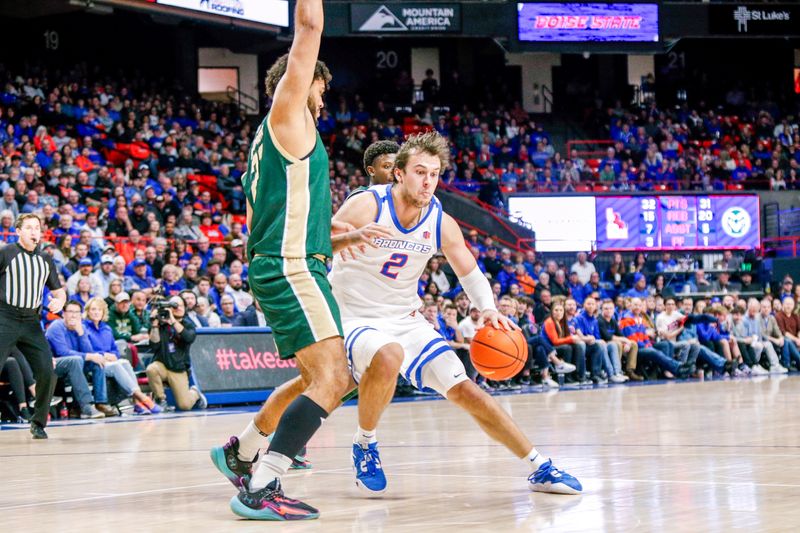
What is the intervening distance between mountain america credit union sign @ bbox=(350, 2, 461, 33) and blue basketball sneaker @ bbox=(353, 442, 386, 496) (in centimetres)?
2531

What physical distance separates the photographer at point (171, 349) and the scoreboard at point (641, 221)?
15797 mm

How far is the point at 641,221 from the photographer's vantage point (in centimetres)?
3003

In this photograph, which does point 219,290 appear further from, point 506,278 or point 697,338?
point 697,338

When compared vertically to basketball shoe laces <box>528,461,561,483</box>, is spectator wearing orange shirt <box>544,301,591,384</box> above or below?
below

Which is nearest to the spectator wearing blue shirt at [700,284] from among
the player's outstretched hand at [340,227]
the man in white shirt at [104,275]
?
the man in white shirt at [104,275]

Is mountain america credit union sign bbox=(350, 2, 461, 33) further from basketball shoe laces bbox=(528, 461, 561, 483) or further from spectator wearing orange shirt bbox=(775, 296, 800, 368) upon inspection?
basketball shoe laces bbox=(528, 461, 561, 483)

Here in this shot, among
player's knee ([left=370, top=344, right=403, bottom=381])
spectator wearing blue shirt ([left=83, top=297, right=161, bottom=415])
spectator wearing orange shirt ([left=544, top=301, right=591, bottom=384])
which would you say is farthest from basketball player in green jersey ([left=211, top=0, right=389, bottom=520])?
spectator wearing orange shirt ([left=544, top=301, right=591, bottom=384])

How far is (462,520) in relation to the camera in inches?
191

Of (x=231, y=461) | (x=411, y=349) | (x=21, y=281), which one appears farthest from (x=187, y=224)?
(x=231, y=461)

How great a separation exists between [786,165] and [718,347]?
45.4 feet

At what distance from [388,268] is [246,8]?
21.1 meters

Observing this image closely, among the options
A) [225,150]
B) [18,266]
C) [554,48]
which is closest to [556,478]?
[18,266]

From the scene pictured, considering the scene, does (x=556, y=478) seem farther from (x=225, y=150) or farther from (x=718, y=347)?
(x=225, y=150)

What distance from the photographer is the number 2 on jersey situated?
6273 millimetres
